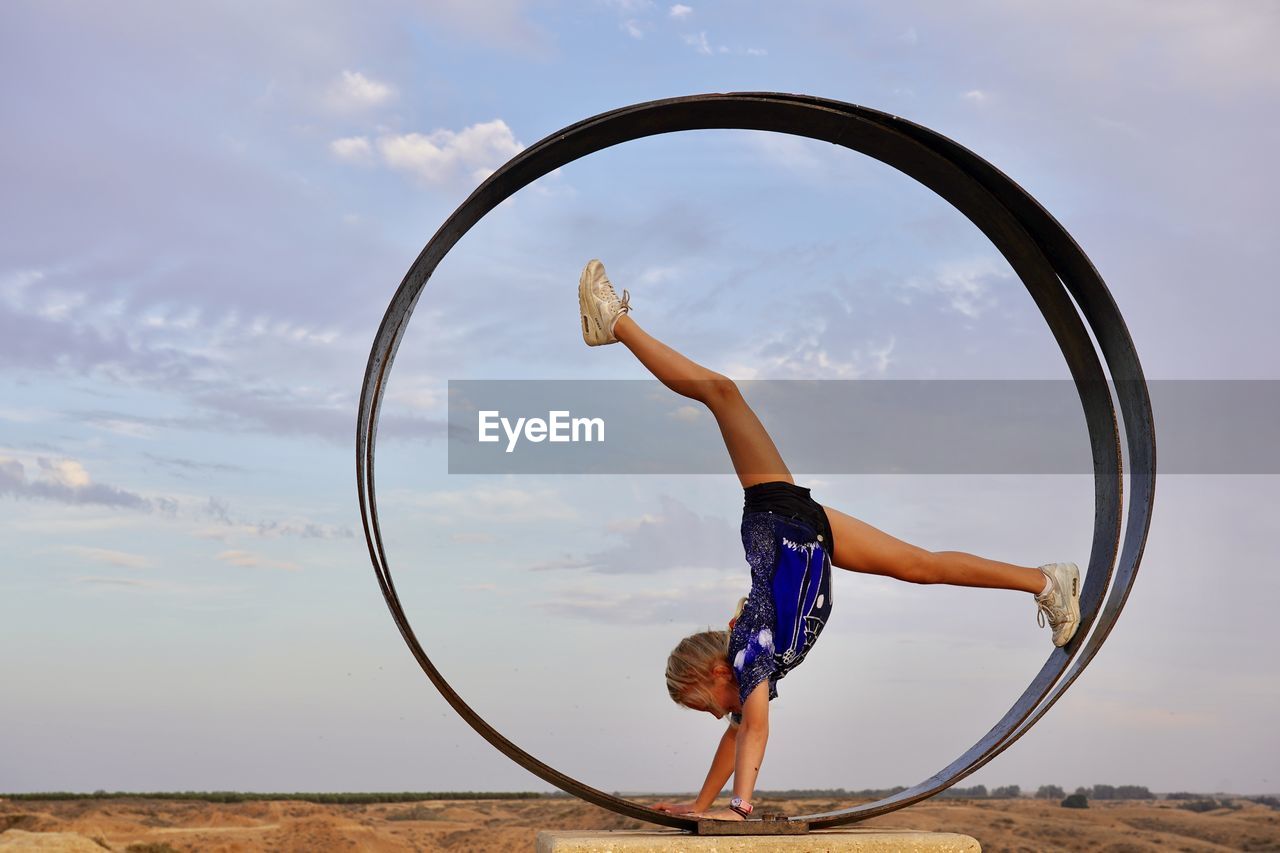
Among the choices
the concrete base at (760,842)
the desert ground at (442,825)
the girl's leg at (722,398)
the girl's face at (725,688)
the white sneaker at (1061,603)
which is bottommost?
the desert ground at (442,825)

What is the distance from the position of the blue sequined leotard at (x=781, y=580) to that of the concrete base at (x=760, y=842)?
26.2 inches

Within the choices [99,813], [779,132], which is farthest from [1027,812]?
[779,132]

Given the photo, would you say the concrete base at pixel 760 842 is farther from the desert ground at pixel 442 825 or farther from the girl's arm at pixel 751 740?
the desert ground at pixel 442 825

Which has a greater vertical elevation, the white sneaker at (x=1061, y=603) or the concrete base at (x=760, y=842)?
the white sneaker at (x=1061, y=603)

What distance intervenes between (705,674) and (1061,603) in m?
1.94

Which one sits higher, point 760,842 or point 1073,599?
point 1073,599

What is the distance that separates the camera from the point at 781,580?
17.2 feet

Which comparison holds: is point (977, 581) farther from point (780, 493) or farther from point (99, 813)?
point (99, 813)

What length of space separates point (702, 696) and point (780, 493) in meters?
1.08

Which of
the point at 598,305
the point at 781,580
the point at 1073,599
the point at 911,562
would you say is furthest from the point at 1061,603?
the point at 598,305

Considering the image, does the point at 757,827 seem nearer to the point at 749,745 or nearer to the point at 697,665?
the point at 749,745

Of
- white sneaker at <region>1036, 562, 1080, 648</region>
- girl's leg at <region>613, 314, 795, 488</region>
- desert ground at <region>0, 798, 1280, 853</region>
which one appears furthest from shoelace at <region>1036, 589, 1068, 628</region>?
desert ground at <region>0, 798, 1280, 853</region>

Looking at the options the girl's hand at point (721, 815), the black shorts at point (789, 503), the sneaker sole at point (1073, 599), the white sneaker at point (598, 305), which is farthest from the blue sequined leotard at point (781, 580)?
the sneaker sole at point (1073, 599)

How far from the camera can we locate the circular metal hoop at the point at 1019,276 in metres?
5.03
